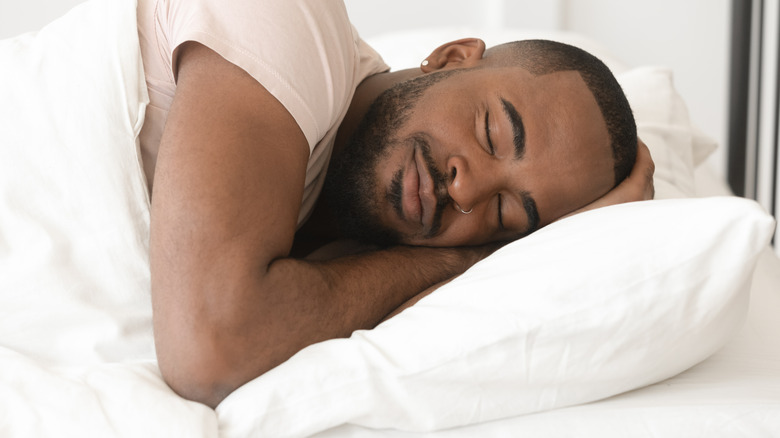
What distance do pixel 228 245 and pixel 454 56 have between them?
73 centimetres

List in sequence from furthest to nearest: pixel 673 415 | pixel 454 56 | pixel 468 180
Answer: pixel 454 56 → pixel 468 180 → pixel 673 415

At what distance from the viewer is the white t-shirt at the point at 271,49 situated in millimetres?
1052

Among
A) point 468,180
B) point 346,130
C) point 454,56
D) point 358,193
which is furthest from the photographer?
point 454,56

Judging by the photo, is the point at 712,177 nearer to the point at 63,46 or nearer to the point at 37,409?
the point at 63,46

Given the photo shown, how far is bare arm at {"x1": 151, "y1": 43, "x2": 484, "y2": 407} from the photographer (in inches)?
36.8

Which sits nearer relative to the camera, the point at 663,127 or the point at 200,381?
the point at 200,381

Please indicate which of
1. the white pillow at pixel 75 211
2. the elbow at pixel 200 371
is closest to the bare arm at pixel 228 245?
the elbow at pixel 200 371

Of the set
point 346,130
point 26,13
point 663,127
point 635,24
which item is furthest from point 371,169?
point 635,24

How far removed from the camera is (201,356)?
0.92 m

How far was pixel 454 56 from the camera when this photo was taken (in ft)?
4.92

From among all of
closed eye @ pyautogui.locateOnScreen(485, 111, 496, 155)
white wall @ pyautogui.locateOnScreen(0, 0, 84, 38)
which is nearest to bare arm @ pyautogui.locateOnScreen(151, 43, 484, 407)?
closed eye @ pyautogui.locateOnScreen(485, 111, 496, 155)

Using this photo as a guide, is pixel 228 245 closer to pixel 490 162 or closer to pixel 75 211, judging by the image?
pixel 75 211

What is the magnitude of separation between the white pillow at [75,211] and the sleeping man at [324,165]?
0.25 feet

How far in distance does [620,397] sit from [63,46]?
95cm
